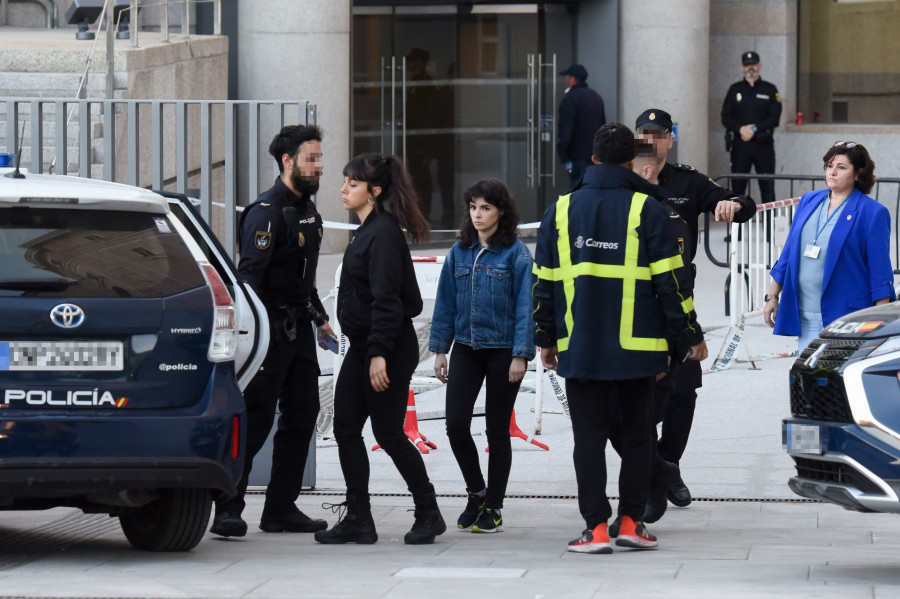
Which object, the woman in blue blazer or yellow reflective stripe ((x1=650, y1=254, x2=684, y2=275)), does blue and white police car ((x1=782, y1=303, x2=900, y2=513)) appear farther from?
the woman in blue blazer

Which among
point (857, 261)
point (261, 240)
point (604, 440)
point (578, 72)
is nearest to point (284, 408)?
point (261, 240)

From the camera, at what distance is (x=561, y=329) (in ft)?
19.7

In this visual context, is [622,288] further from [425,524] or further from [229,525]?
[229,525]

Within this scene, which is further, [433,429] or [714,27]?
[714,27]

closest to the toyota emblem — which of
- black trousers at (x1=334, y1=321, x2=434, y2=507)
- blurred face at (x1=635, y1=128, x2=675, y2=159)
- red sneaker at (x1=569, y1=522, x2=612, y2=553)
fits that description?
black trousers at (x1=334, y1=321, x2=434, y2=507)

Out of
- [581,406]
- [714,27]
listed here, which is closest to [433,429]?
[581,406]

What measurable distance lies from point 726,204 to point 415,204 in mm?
1466

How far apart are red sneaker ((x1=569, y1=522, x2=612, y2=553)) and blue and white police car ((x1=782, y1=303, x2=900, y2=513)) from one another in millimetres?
761

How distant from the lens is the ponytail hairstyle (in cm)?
632

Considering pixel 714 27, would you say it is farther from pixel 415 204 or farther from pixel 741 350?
pixel 415 204

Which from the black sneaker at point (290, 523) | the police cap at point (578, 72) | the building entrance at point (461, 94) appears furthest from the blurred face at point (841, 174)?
the building entrance at point (461, 94)

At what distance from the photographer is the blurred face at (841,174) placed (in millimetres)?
7105

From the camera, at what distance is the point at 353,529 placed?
6387 millimetres

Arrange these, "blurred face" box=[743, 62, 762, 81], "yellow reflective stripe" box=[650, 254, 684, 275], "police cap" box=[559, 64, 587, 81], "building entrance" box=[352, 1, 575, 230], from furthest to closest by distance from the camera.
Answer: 1. "blurred face" box=[743, 62, 762, 81]
2. "building entrance" box=[352, 1, 575, 230]
3. "police cap" box=[559, 64, 587, 81]
4. "yellow reflective stripe" box=[650, 254, 684, 275]
